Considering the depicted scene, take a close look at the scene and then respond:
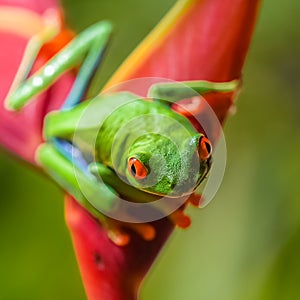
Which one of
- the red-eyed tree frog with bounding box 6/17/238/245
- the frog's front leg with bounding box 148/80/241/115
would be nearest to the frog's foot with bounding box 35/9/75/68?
the red-eyed tree frog with bounding box 6/17/238/245

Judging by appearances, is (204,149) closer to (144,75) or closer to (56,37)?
(144,75)

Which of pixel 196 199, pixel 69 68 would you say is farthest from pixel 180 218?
pixel 69 68

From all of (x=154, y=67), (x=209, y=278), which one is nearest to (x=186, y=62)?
(x=154, y=67)

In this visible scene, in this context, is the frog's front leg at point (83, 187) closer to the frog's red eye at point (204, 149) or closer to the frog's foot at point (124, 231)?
the frog's foot at point (124, 231)

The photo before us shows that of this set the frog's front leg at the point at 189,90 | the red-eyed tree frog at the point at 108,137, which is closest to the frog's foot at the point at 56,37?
the red-eyed tree frog at the point at 108,137

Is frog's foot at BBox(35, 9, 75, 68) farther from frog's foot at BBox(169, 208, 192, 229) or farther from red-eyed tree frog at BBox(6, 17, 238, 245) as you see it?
frog's foot at BBox(169, 208, 192, 229)

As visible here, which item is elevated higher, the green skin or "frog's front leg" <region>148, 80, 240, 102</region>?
"frog's front leg" <region>148, 80, 240, 102</region>

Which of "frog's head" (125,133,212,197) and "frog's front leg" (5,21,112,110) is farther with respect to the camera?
"frog's front leg" (5,21,112,110)
